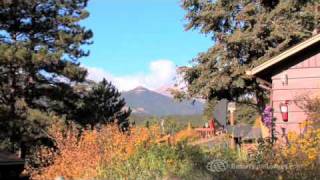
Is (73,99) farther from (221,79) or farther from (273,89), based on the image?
(273,89)

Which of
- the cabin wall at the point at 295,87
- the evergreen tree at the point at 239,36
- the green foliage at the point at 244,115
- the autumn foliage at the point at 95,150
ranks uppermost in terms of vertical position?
the evergreen tree at the point at 239,36

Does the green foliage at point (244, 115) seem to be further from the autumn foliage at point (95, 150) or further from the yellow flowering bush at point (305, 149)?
the yellow flowering bush at point (305, 149)

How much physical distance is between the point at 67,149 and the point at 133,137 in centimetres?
227

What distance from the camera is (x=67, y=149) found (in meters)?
16.2

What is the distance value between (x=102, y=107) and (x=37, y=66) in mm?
9537

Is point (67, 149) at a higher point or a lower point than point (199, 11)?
lower

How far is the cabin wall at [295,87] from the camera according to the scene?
55.0ft

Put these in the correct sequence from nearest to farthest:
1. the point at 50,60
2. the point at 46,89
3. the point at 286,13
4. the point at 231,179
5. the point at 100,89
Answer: the point at 231,179
the point at 286,13
the point at 50,60
the point at 46,89
the point at 100,89

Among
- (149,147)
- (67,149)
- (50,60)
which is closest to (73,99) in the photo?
(50,60)

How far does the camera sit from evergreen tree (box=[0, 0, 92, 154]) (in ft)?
134

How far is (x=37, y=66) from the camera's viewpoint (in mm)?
40781

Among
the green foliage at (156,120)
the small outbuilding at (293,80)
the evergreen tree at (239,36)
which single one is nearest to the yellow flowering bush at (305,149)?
the small outbuilding at (293,80)

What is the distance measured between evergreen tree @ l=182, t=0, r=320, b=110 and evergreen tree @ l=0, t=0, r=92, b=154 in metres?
15.3

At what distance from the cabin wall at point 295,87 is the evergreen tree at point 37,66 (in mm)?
25361
